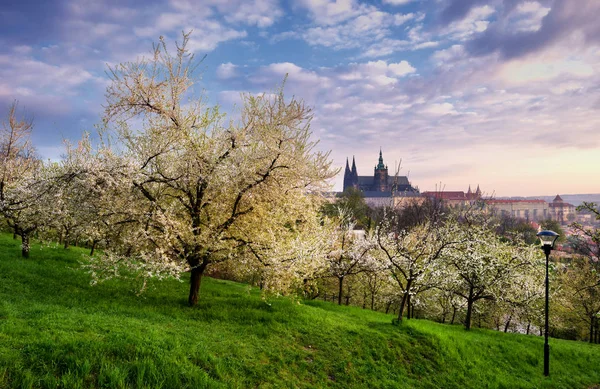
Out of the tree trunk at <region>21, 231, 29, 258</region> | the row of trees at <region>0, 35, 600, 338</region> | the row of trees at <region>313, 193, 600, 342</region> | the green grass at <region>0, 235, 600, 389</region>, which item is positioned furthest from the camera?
the row of trees at <region>313, 193, 600, 342</region>

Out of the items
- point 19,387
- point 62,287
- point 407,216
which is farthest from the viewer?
point 407,216

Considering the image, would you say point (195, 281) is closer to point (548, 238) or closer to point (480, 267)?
point (548, 238)

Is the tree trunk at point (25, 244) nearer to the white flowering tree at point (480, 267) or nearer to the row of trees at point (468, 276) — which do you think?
the row of trees at point (468, 276)

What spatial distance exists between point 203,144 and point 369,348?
10.4m

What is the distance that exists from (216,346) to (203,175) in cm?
599

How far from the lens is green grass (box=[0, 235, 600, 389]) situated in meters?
7.89

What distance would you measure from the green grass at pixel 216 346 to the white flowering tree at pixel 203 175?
83.4 inches

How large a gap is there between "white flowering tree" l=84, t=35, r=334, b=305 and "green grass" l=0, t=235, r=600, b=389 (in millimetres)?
2119

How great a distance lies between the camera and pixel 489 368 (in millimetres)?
15086

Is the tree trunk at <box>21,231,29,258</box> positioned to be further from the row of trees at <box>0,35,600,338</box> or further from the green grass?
the row of trees at <box>0,35,600,338</box>

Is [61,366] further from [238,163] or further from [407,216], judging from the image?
[407,216]

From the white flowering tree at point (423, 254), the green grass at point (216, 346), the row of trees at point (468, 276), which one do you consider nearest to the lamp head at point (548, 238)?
the row of trees at point (468, 276)

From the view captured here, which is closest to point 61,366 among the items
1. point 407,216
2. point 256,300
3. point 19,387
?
point 19,387

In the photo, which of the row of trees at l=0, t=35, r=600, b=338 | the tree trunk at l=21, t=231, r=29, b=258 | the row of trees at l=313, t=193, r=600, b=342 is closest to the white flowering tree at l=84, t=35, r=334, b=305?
the row of trees at l=0, t=35, r=600, b=338
